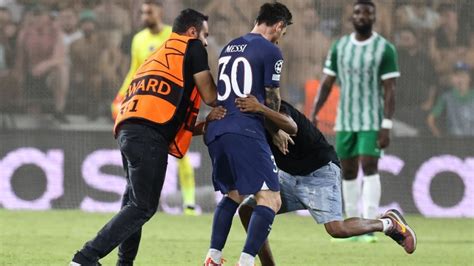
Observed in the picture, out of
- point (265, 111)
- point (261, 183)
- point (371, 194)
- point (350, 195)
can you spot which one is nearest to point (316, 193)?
point (261, 183)

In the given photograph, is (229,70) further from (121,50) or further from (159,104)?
(121,50)

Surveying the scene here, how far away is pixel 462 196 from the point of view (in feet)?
57.6

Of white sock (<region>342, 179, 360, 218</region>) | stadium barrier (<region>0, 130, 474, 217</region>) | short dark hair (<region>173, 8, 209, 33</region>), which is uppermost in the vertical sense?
short dark hair (<region>173, 8, 209, 33</region>)

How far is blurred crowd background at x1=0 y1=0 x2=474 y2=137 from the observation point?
1775 centimetres

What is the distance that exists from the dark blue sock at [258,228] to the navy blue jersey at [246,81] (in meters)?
0.55

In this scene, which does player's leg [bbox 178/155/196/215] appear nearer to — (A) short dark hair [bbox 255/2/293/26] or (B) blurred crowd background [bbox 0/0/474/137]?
(B) blurred crowd background [bbox 0/0/474/137]

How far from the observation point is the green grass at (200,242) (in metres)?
11.6

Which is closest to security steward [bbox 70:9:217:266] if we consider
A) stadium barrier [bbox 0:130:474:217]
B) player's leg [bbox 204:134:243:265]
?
player's leg [bbox 204:134:243:265]

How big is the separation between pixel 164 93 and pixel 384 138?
17.6 ft

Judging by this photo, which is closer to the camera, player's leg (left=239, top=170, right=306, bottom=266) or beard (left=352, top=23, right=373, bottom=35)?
player's leg (left=239, top=170, right=306, bottom=266)

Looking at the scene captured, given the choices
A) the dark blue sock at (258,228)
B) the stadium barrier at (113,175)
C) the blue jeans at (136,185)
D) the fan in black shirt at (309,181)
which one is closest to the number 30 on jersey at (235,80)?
the fan in black shirt at (309,181)

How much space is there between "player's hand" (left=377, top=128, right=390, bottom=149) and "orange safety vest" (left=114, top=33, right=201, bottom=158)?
500 cm

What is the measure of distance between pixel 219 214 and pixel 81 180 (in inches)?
322

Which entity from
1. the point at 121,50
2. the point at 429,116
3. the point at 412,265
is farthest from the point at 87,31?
the point at 412,265
